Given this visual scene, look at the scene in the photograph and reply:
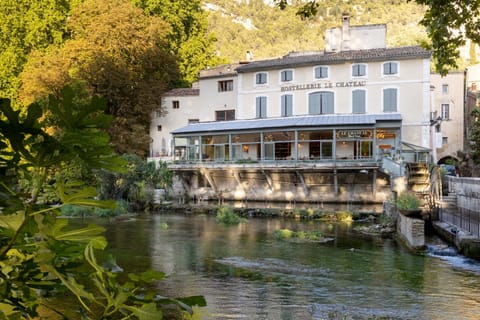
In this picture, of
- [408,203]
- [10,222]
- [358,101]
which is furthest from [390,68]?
[10,222]

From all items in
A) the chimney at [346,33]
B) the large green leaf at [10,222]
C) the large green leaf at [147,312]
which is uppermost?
the chimney at [346,33]

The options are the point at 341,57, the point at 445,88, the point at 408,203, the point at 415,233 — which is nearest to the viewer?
the point at 415,233

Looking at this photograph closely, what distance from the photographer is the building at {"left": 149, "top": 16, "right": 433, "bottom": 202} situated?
118 ft

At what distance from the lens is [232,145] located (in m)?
41.3

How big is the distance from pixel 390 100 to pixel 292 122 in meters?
6.96

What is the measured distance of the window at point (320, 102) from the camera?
39.8 meters

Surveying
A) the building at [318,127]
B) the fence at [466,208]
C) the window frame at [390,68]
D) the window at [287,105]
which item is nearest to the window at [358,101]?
the building at [318,127]

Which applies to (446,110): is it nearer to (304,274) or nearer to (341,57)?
(341,57)

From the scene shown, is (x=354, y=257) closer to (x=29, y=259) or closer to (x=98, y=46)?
(x=29, y=259)

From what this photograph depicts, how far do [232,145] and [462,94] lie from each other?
2471 cm

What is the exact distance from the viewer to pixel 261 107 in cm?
4253

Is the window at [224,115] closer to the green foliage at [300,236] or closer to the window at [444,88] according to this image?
the window at [444,88]

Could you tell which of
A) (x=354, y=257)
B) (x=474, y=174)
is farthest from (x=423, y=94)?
(x=354, y=257)

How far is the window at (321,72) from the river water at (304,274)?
18.7m
